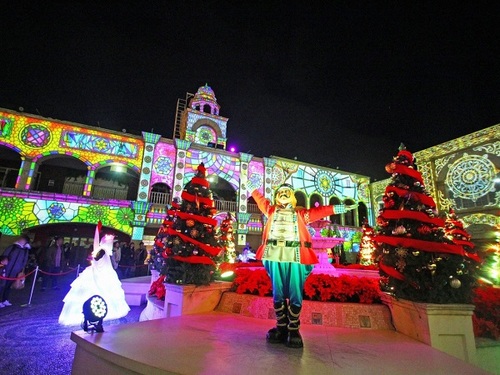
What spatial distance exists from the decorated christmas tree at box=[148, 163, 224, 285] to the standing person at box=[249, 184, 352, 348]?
1857 millimetres

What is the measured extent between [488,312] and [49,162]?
2345cm

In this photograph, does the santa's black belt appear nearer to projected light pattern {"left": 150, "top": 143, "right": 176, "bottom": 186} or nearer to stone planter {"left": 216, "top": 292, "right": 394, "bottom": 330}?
stone planter {"left": 216, "top": 292, "right": 394, "bottom": 330}

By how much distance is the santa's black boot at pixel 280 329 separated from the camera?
119 inches

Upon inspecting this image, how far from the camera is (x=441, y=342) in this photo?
3.09 metres

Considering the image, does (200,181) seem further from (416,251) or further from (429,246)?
(429,246)

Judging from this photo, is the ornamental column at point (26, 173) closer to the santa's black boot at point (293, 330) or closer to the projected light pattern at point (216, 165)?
the projected light pattern at point (216, 165)

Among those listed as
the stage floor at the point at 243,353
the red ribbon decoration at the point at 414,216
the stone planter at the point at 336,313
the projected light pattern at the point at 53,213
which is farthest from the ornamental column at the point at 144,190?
the red ribbon decoration at the point at 414,216

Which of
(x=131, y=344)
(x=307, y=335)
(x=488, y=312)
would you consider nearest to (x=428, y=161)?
(x=488, y=312)

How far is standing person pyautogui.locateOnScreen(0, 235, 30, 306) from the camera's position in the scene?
7.17 meters

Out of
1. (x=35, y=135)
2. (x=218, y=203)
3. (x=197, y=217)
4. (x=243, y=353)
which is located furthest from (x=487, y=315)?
(x=35, y=135)

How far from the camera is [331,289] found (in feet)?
14.5

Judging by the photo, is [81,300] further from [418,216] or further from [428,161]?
[428,161]

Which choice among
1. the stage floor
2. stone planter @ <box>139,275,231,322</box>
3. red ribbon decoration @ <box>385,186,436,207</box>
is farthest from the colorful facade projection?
the stage floor

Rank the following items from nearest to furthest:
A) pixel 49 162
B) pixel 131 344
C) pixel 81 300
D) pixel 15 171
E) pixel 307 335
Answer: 1. pixel 131 344
2. pixel 307 335
3. pixel 81 300
4. pixel 15 171
5. pixel 49 162
